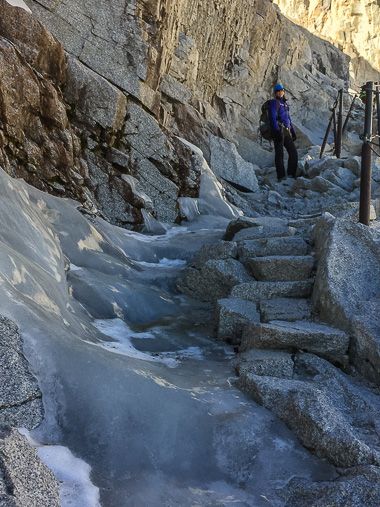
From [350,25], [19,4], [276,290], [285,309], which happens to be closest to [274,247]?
[276,290]

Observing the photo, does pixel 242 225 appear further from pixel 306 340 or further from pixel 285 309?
pixel 306 340

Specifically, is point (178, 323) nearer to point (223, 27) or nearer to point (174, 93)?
point (174, 93)

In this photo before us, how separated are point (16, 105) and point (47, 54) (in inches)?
66.0

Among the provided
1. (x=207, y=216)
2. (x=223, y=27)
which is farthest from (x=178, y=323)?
(x=223, y=27)

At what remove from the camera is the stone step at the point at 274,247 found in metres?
6.60

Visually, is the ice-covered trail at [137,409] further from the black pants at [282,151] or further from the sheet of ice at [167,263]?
the black pants at [282,151]

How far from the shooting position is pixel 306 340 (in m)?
4.54

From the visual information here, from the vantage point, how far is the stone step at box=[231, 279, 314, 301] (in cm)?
572

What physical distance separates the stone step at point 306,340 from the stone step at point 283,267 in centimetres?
146

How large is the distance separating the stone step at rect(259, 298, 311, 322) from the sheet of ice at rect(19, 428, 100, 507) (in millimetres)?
2758

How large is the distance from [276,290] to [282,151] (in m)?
10.0

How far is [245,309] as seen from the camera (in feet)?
17.8

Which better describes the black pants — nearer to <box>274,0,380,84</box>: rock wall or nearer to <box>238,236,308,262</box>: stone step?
<box>238,236,308,262</box>: stone step

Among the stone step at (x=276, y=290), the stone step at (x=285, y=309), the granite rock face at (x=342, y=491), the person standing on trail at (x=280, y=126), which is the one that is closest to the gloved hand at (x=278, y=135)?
the person standing on trail at (x=280, y=126)
